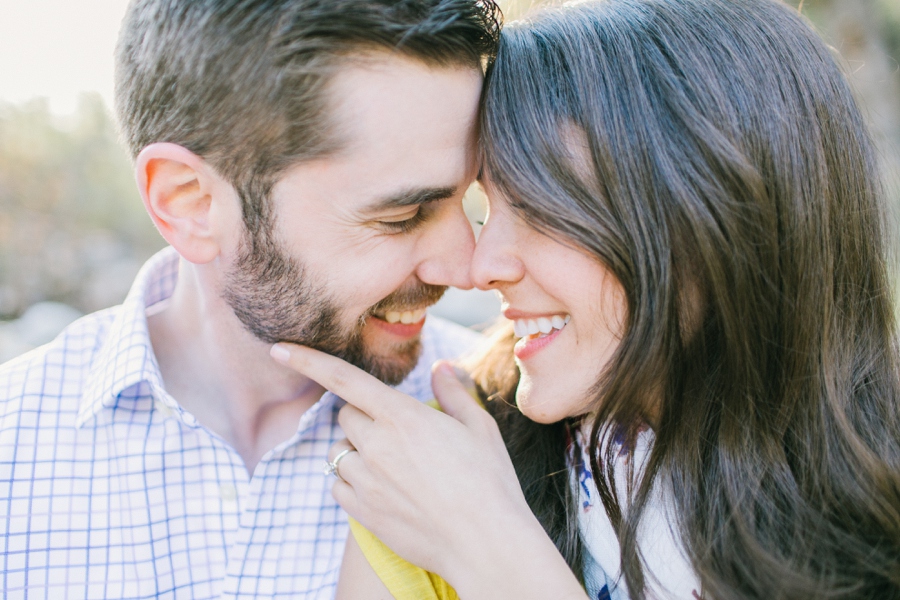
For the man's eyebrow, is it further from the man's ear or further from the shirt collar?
the shirt collar

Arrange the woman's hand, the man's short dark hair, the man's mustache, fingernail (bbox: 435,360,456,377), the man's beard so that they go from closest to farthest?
1. the woman's hand
2. the man's short dark hair
3. the man's beard
4. the man's mustache
5. fingernail (bbox: 435,360,456,377)

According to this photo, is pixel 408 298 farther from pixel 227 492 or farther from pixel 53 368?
pixel 53 368

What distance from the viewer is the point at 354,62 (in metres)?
1.57

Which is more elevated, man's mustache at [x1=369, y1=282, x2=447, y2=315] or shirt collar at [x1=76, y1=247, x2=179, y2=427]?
man's mustache at [x1=369, y1=282, x2=447, y2=315]

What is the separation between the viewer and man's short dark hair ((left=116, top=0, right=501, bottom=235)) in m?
1.53

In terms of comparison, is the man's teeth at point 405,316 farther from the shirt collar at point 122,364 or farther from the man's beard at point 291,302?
the shirt collar at point 122,364

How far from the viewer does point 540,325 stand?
1710mm

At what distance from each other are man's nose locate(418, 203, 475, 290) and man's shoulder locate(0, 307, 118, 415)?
108 centimetres

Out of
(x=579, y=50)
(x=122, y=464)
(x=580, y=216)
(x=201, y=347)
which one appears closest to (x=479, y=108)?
(x=579, y=50)

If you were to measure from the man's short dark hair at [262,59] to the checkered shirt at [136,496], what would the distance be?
23.9 inches

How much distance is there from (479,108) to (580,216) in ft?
1.53

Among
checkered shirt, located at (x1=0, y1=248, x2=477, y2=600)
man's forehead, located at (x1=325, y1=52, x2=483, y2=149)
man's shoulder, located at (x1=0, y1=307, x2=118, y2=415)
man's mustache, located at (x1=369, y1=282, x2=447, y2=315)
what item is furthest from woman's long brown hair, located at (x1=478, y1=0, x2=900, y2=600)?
man's shoulder, located at (x1=0, y1=307, x2=118, y2=415)

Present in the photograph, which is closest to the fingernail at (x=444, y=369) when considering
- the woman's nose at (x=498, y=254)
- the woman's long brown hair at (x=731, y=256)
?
the woman's nose at (x=498, y=254)

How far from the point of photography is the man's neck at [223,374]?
1.94 meters
